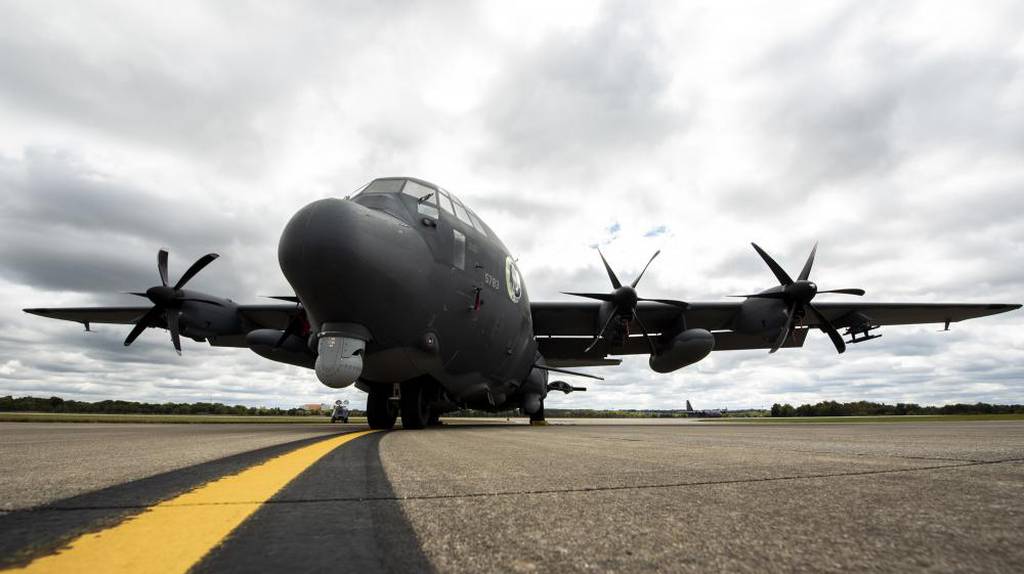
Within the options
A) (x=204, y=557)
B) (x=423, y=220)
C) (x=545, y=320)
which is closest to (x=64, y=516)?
(x=204, y=557)

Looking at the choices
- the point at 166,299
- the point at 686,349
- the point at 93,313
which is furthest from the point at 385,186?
the point at 93,313

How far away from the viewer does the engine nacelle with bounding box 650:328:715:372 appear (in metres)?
14.6

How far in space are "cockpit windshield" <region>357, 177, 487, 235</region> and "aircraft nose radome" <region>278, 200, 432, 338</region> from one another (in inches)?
56.1

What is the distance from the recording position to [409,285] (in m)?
8.23

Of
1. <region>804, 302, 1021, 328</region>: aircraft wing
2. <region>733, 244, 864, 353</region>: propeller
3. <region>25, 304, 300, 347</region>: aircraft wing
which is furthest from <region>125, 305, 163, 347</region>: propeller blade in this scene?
<region>804, 302, 1021, 328</region>: aircraft wing

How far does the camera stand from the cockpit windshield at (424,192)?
9531mm

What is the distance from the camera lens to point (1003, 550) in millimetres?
1182

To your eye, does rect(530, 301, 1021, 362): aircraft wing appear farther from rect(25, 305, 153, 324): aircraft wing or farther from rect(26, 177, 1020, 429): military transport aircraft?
rect(25, 305, 153, 324): aircraft wing

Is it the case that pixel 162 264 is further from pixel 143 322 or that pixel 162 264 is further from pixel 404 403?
pixel 404 403

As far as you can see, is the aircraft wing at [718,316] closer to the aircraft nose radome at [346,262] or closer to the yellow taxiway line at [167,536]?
the aircraft nose radome at [346,262]

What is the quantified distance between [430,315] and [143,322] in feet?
31.8

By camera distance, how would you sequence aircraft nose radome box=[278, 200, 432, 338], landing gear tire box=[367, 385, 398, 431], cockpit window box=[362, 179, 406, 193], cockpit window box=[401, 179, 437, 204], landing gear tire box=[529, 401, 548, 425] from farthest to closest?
1. landing gear tire box=[529, 401, 548, 425]
2. landing gear tire box=[367, 385, 398, 431]
3. cockpit window box=[401, 179, 437, 204]
4. cockpit window box=[362, 179, 406, 193]
5. aircraft nose radome box=[278, 200, 432, 338]

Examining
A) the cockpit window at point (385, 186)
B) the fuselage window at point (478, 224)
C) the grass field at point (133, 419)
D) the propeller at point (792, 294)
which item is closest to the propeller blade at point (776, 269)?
the propeller at point (792, 294)

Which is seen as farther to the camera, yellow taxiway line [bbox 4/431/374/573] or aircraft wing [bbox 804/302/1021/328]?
aircraft wing [bbox 804/302/1021/328]
